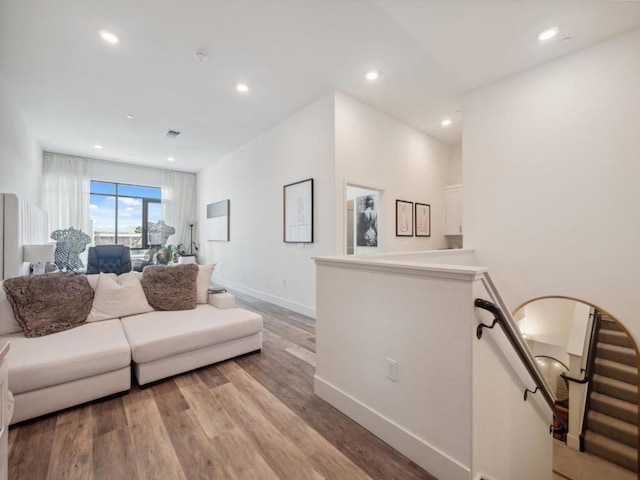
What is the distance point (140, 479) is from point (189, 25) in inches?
142

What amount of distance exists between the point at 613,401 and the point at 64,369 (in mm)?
6571

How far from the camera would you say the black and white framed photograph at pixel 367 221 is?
491cm

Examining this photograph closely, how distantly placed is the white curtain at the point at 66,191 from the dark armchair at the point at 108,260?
2.87m

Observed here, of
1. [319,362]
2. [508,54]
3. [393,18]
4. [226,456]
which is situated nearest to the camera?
[226,456]

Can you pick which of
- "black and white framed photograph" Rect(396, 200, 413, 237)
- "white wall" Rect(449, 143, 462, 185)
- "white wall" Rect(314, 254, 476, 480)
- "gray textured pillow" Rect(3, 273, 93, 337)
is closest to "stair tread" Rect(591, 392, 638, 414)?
"black and white framed photograph" Rect(396, 200, 413, 237)

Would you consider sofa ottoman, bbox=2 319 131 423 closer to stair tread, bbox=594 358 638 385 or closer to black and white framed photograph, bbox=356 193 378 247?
black and white framed photograph, bbox=356 193 378 247

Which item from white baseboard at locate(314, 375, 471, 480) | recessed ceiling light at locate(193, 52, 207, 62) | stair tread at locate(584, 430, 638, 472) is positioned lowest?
stair tread at locate(584, 430, 638, 472)

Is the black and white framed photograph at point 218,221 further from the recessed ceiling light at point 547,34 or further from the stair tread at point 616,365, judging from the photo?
the stair tread at point 616,365

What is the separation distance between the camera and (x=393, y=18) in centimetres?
263

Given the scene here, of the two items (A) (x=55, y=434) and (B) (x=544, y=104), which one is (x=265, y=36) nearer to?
(B) (x=544, y=104)

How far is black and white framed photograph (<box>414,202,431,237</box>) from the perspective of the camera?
5.36m

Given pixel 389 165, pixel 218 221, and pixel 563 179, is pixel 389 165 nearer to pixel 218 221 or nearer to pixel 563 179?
pixel 563 179

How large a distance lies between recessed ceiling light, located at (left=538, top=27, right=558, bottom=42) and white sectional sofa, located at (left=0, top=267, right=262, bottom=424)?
423cm

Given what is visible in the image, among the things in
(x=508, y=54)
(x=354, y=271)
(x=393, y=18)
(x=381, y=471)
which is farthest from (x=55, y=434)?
(x=508, y=54)
